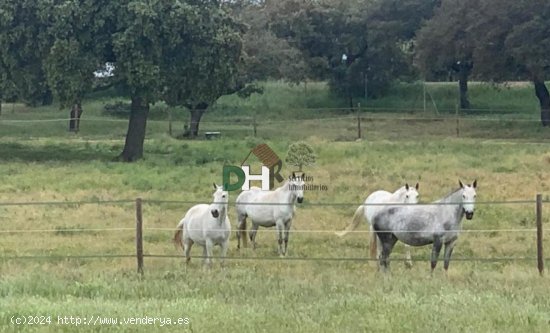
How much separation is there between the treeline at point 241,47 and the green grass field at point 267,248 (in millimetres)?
2340

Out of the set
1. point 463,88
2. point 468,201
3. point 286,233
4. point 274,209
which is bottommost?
point 286,233

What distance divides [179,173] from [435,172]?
654 cm

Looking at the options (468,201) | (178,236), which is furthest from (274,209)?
(468,201)

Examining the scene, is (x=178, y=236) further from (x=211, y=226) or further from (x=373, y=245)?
(x=373, y=245)

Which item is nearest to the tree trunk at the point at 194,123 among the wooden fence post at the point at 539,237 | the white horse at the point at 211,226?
the white horse at the point at 211,226

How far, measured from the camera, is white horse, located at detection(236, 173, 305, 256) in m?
13.3

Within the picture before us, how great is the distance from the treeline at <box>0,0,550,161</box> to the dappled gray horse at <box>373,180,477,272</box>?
1525 cm

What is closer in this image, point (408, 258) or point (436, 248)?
point (436, 248)

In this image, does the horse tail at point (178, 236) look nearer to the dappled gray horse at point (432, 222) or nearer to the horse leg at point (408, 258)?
the dappled gray horse at point (432, 222)

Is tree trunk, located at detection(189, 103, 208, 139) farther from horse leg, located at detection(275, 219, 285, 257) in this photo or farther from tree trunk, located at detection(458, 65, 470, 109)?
horse leg, located at detection(275, 219, 285, 257)

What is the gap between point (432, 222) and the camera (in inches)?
451

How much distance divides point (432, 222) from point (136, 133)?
17.2 m

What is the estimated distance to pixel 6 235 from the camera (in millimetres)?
14219

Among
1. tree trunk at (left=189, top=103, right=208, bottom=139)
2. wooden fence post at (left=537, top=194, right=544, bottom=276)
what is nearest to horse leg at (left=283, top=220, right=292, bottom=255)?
wooden fence post at (left=537, top=194, right=544, bottom=276)
